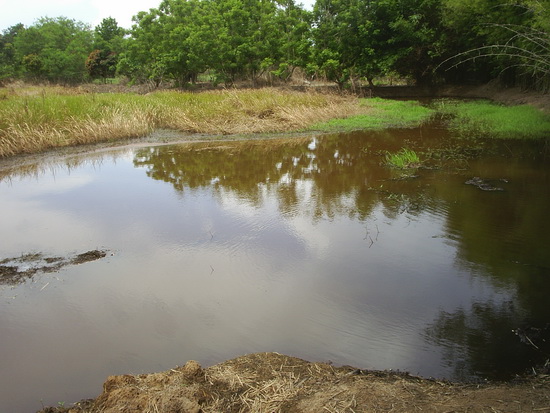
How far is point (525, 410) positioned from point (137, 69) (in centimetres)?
3813

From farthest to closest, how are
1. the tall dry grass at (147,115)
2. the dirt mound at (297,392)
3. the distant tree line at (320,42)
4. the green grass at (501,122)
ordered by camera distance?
1. the distant tree line at (320,42)
2. the green grass at (501,122)
3. the tall dry grass at (147,115)
4. the dirt mound at (297,392)

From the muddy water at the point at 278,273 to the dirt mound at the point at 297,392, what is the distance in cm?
48

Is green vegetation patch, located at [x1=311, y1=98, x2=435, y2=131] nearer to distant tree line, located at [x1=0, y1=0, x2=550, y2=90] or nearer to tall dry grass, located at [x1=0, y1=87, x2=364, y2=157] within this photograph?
tall dry grass, located at [x1=0, y1=87, x2=364, y2=157]

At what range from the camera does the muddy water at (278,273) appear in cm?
396

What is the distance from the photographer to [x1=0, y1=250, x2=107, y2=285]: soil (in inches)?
219

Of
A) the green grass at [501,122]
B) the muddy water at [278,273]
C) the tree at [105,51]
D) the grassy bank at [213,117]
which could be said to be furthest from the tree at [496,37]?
the tree at [105,51]

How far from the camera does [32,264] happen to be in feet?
19.4

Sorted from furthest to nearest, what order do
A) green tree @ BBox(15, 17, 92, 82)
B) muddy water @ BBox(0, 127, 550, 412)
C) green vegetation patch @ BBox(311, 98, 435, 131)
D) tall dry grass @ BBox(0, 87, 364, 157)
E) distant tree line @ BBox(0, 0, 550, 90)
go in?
green tree @ BBox(15, 17, 92, 82) → distant tree line @ BBox(0, 0, 550, 90) → green vegetation patch @ BBox(311, 98, 435, 131) → tall dry grass @ BBox(0, 87, 364, 157) → muddy water @ BBox(0, 127, 550, 412)

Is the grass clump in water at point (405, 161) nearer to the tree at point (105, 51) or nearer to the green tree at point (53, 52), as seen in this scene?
the tree at point (105, 51)

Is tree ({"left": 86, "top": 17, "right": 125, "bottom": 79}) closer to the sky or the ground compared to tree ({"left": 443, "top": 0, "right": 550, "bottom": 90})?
closer to the sky

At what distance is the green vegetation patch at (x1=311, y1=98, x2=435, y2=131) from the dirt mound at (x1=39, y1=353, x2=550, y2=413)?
13.5 m

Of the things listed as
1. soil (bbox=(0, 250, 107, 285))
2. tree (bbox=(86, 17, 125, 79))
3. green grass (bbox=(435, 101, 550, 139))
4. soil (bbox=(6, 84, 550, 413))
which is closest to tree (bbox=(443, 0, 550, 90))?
green grass (bbox=(435, 101, 550, 139))

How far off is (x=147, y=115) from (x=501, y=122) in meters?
13.4

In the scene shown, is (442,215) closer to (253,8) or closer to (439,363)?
(439,363)
